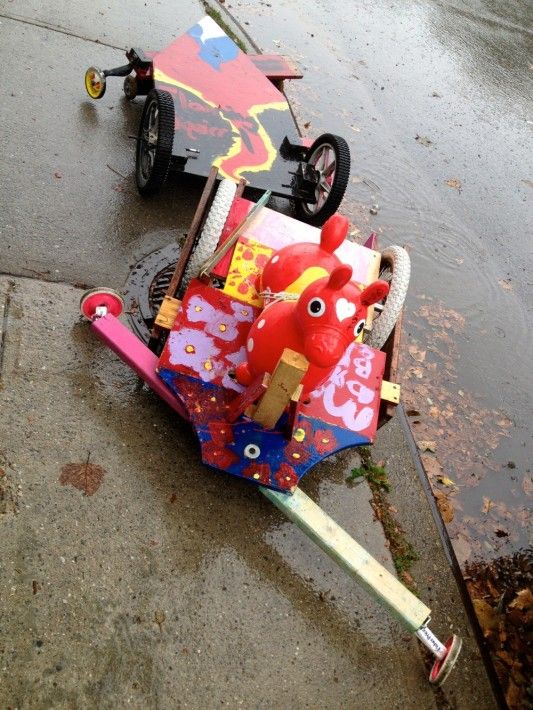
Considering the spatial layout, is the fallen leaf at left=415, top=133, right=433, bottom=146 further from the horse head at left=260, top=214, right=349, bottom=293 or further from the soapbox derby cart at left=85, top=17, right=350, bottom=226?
the horse head at left=260, top=214, right=349, bottom=293

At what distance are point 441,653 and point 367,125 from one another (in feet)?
16.4

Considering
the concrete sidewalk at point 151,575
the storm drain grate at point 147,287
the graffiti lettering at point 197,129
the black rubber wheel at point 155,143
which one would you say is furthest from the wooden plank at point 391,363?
the graffiti lettering at point 197,129

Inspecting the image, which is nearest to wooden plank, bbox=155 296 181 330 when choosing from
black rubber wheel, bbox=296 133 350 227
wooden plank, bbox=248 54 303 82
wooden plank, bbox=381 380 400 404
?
wooden plank, bbox=381 380 400 404

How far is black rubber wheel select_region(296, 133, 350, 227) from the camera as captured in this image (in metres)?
3.91

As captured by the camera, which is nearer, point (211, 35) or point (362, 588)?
point (362, 588)

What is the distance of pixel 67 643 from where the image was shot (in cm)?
231

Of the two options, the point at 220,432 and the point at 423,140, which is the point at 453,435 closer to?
the point at 220,432

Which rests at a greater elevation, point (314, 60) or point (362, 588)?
point (314, 60)

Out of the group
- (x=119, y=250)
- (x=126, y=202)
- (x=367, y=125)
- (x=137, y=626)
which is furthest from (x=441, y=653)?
(x=367, y=125)

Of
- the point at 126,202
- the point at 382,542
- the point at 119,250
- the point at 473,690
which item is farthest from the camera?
the point at 126,202

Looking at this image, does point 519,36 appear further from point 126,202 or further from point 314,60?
point 126,202

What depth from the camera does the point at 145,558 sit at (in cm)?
262

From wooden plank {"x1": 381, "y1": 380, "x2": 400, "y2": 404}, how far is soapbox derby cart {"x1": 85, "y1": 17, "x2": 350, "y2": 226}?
143 centimetres

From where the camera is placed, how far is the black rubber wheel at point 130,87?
4.77 meters
